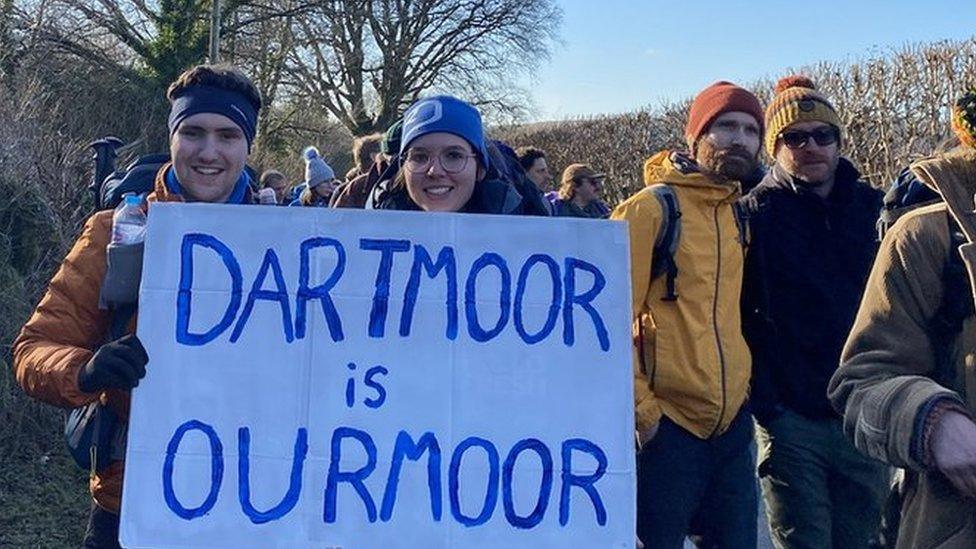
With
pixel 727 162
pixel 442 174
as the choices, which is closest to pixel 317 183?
pixel 727 162

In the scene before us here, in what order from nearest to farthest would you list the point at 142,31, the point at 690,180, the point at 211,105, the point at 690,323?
the point at 211,105 → the point at 690,323 → the point at 690,180 → the point at 142,31

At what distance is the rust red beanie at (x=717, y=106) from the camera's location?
3.10 metres

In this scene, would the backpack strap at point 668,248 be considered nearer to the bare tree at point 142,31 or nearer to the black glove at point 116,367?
the black glove at point 116,367

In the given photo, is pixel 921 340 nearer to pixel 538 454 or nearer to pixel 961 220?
pixel 961 220

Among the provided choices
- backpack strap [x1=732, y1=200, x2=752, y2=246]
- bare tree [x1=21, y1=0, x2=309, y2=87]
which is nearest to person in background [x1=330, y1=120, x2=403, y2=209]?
backpack strap [x1=732, y1=200, x2=752, y2=246]

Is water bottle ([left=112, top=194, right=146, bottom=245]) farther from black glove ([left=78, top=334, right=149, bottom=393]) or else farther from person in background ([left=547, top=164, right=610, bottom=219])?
person in background ([left=547, top=164, right=610, bottom=219])

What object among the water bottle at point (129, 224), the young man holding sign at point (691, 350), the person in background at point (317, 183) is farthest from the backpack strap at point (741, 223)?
the person in background at point (317, 183)

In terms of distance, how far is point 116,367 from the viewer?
6.72 feet

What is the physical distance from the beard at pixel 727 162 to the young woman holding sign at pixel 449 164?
2.45ft

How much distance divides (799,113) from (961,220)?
1.59 metres

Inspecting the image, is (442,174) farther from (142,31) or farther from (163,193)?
(142,31)

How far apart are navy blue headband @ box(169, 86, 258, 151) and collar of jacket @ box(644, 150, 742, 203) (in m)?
1.22

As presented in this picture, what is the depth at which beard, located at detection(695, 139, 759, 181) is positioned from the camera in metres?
3.05

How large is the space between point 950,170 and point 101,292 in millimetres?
1749
